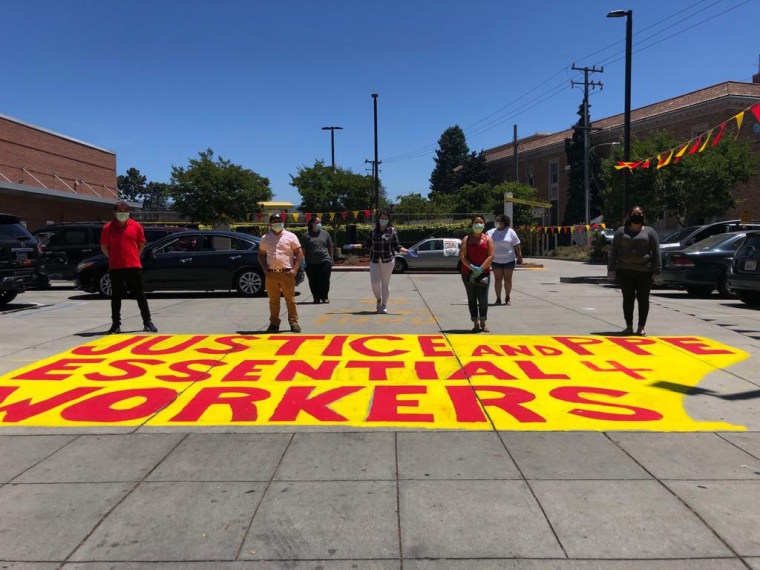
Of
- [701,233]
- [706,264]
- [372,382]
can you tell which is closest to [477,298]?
[372,382]

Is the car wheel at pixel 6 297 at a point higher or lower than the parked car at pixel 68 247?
lower

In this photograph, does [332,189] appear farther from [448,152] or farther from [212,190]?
[448,152]

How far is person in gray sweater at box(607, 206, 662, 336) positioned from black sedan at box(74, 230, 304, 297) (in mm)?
6742

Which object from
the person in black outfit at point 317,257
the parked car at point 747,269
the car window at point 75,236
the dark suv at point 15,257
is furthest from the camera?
the car window at point 75,236

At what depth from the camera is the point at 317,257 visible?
12.2 m

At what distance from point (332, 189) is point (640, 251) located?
39.3 m

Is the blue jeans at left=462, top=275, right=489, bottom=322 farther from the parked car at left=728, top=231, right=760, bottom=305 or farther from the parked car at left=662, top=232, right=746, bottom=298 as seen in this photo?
the parked car at left=662, top=232, right=746, bottom=298

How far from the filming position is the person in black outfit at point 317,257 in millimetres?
12102

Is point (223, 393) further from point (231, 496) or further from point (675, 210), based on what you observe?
point (675, 210)

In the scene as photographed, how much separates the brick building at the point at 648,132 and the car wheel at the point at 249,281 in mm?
19392

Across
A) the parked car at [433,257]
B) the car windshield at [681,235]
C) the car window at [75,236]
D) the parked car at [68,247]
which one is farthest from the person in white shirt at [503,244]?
the parked car at [433,257]

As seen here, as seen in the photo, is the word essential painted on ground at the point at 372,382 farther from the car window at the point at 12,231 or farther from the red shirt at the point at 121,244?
the car window at the point at 12,231

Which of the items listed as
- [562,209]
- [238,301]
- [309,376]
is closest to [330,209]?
[562,209]

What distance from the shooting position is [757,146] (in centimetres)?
3556
